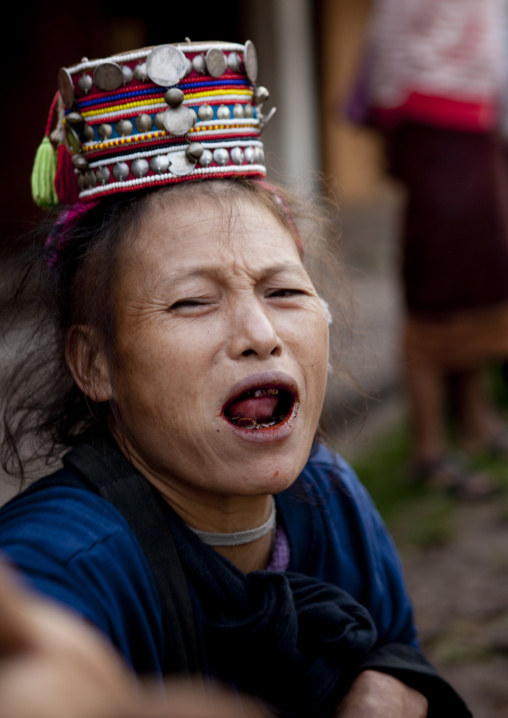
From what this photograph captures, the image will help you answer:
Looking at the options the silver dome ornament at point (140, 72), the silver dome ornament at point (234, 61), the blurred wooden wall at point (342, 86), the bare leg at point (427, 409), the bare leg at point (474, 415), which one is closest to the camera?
the silver dome ornament at point (140, 72)

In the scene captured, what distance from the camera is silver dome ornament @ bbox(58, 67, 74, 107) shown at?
63.1 inches

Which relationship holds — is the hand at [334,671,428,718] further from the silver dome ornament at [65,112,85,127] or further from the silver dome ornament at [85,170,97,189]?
the silver dome ornament at [65,112,85,127]

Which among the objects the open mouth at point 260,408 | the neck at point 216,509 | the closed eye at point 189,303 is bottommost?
the neck at point 216,509

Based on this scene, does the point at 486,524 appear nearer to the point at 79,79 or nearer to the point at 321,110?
the point at 79,79

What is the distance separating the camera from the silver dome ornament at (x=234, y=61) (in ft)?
5.44

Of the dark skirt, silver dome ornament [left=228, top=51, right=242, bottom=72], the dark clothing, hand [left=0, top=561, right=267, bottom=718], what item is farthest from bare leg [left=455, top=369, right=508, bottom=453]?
hand [left=0, top=561, right=267, bottom=718]

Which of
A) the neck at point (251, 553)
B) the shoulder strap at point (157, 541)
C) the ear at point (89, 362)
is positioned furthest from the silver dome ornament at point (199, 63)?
the neck at point (251, 553)

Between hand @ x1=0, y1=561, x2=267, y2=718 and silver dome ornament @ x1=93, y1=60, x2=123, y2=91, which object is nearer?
hand @ x1=0, y1=561, x2=267, y2=718

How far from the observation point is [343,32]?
9656 millimetres

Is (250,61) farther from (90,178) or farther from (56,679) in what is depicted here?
(56,679)

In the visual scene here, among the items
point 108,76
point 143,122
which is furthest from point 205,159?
point 108,76

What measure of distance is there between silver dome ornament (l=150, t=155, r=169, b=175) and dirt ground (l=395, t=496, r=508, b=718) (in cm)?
189

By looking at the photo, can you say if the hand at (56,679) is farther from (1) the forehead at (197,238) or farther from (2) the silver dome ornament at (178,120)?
(2) the silver dome ornament at (178,120)

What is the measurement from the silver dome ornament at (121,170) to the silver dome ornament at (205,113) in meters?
0.18
